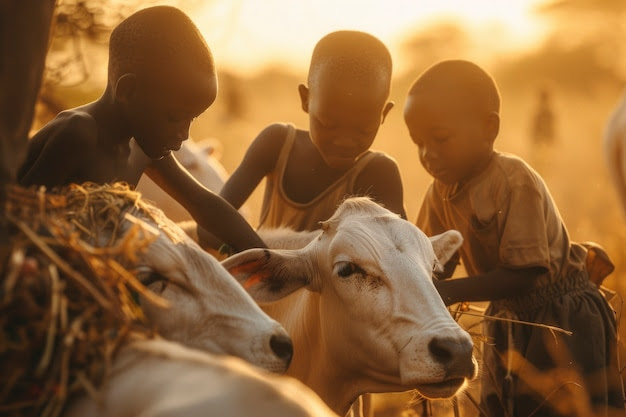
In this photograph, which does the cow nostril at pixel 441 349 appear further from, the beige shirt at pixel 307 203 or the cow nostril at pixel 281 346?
the beige shirt at pixel 307 203

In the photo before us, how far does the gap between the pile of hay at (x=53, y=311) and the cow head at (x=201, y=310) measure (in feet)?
1.04

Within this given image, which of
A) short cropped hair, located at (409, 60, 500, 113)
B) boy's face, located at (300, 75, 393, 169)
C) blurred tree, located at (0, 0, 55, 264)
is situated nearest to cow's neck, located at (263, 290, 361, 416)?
boy's face, located at (300, 75, 393, 169)

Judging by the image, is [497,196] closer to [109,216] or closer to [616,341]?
[616,341]

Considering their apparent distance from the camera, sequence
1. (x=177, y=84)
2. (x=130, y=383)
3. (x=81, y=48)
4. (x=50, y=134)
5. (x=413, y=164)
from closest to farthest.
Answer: (x=130, y=383), (x=50, y=134), (x=177, y=84), (x=81, y=48), (x=413, y=164)

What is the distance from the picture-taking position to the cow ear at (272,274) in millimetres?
5239

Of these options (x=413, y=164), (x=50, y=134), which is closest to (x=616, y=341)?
→ (x=50, y=134)

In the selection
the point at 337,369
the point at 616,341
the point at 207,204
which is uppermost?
the point at 207,204

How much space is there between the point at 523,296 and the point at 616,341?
677 mm

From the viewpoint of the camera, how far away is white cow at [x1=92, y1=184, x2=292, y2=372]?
3.99 metres

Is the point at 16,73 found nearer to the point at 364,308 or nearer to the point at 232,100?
the point at 364,308

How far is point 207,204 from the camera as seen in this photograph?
5.85 m

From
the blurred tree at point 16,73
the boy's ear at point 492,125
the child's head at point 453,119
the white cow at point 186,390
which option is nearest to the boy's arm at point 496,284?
the child's head at point 453,119

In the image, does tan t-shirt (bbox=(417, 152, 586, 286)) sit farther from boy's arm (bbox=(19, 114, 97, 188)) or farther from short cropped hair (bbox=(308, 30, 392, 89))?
boy's arm (bbox=(19, 114, 97, 188))

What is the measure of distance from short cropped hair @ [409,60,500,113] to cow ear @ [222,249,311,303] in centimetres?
235
